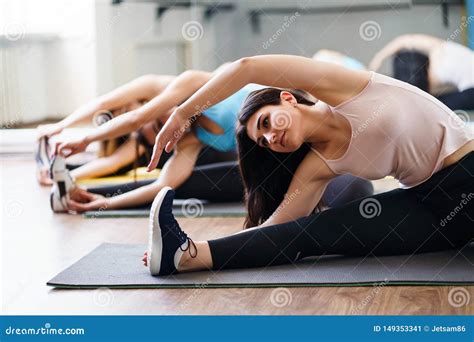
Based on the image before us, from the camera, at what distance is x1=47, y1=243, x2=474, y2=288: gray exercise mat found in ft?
5.76

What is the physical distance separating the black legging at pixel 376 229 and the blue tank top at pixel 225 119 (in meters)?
0.79

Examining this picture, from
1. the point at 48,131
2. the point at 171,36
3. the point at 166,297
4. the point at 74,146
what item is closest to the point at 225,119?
the point at 74,146

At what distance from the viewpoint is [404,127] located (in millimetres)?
1855

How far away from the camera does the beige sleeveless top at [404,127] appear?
73.1 inches

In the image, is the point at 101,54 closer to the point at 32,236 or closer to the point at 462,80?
the point at 462,80

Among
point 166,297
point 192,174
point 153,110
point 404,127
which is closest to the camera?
point 166,297

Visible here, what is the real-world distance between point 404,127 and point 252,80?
1.11 feet

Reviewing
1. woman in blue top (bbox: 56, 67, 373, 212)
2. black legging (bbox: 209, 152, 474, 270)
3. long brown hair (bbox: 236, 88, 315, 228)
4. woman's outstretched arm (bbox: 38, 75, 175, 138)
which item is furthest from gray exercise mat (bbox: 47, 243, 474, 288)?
woman's outstretched arm (bbox: 38, 75, 175, 138)

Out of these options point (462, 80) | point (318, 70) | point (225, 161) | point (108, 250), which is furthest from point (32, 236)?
point (462, 80)

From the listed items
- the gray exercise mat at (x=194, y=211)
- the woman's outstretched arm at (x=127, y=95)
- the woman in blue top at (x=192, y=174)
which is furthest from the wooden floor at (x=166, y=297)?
the woman's outstretched arm at (x=127, y=95)

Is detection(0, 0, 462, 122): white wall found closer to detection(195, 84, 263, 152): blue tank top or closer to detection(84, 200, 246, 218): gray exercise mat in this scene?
detection(195, 84, 263, 152): blue tank top

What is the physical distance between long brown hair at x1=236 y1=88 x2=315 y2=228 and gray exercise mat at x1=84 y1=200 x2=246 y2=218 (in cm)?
60

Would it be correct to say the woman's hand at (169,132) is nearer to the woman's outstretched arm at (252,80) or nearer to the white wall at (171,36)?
the woman's outstretched arm at (252,80)

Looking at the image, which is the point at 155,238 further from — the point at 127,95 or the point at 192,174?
the point at 127,95
